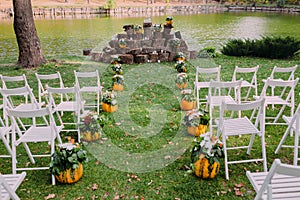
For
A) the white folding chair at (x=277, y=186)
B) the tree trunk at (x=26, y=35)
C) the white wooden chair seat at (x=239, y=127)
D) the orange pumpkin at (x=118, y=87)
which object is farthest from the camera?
the tree trunk at (x=26, y=35)

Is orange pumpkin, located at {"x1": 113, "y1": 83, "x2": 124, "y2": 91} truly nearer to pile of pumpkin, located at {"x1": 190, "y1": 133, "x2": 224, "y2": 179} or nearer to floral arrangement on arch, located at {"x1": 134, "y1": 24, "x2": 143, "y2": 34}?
pile of pumpkin, located at {"x1": 190, "y1": 133, "x2": 224, "y2": 179}

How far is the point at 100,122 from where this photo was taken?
5.27 metres

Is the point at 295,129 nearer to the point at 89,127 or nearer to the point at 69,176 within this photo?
the point at 69,176

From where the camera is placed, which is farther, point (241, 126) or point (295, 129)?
point (241, 126)

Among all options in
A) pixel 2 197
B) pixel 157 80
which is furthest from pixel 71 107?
pixel 157 80

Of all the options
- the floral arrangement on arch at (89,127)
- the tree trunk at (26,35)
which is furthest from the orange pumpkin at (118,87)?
the tree trunk at (26,35)

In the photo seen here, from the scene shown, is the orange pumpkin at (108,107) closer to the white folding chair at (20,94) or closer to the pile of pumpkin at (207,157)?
the white folding chair at (20,94)

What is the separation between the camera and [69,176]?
392 cm

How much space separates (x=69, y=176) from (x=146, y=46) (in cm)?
979

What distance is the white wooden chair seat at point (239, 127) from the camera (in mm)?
4004

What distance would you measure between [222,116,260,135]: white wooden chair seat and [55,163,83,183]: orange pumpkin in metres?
2.00

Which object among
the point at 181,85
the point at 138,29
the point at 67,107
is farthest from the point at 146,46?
the point at 67,107

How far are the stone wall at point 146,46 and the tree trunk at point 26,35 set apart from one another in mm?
2643

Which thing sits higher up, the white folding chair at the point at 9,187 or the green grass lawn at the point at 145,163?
the white folding chair at the point at 9,187
